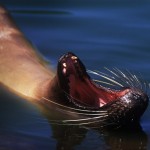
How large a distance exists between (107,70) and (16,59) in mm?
781

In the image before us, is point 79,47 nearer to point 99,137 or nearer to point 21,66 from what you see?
point 21,66

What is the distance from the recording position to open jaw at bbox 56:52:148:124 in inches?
168

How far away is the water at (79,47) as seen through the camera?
4.32 metres

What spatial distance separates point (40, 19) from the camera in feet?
23.8

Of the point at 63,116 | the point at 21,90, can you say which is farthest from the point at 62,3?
the point at 63,116

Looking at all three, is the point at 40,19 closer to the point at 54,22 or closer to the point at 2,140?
the point at 54,22

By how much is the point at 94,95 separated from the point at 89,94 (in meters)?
0.04

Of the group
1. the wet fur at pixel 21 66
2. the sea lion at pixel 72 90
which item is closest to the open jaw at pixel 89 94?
the sea lion at pixel 72 90

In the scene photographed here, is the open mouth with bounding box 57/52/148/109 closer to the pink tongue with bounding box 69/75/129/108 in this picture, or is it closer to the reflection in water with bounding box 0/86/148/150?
the pink tongue with bounding box 69/75/129/108

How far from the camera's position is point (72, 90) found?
458 cm

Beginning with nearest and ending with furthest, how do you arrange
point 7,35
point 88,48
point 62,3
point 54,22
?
point 7,35 < point 88,48 < point 54,22 < point 62,3

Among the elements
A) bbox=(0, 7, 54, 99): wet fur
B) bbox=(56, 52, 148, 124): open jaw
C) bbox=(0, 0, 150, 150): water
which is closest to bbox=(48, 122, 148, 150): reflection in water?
bbox=(0, 0, 150, 150): water

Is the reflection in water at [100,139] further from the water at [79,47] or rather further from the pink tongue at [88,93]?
the pink tongue at [88,93]

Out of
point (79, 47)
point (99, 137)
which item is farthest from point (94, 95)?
point (79, 47)
